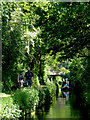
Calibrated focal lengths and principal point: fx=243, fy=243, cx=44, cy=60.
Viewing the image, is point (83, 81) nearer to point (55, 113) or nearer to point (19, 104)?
point (55, 113)

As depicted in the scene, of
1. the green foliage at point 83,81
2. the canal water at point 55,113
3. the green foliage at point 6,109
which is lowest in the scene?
the canal water at point 55,113

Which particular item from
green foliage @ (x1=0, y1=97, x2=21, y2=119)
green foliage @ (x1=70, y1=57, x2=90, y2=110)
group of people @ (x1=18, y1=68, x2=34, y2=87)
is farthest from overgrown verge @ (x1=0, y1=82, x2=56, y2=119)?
green foliage @ (x1=70, y1=57, x2=90, y2=110)

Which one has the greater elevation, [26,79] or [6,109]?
[26,79]

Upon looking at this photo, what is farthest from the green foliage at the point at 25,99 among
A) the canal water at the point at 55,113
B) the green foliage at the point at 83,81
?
the green foliage at the point at 83,81

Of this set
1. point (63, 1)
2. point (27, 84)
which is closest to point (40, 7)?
point (63, 1)

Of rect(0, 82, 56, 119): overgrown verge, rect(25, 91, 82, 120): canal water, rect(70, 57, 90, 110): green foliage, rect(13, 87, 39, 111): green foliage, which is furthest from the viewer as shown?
rect(70, 57, 90, 110): green foliage

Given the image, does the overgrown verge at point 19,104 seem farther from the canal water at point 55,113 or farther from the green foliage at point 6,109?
the canal water at point 55,113

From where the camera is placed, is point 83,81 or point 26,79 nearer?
point 26,79

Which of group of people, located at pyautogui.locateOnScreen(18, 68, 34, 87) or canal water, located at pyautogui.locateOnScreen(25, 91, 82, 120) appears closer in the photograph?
canal water, located at pyautogui.locateOnScreen(25, 91, 82, 120)

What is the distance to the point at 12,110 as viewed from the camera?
34.5 feet

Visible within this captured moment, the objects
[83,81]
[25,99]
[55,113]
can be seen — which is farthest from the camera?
[83,81]

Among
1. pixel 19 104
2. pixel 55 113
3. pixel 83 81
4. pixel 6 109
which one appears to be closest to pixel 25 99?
pixel 19 104

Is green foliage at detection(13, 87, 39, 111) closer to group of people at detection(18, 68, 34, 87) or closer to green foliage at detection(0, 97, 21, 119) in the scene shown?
green foliage at detection(0, 97, 21, 119)

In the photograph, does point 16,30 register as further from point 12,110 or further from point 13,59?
point 12,110
